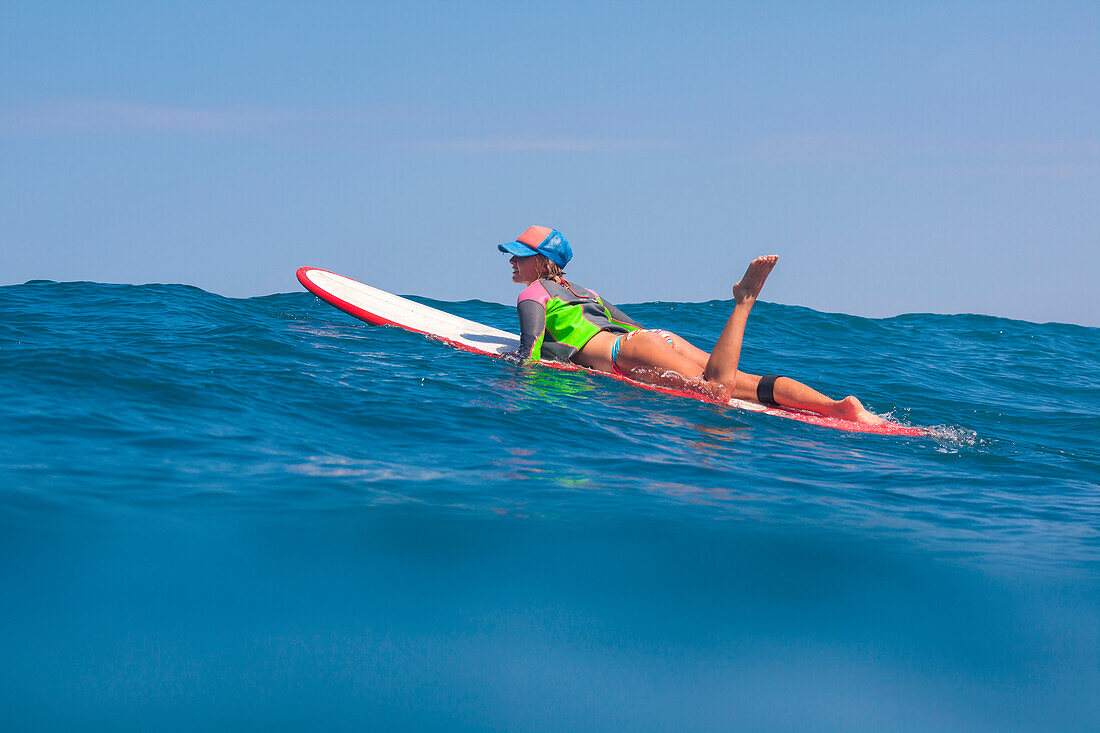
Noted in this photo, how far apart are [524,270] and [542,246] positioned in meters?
0.29

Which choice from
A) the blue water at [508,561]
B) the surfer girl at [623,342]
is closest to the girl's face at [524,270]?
the surfer girl at [623,342]

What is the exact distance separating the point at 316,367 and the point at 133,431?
7.47ft

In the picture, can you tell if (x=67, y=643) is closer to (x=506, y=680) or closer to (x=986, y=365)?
(x=506, y=680)

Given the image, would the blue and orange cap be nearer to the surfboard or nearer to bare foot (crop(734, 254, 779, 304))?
the surfboard

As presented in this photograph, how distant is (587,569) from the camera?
364 cm

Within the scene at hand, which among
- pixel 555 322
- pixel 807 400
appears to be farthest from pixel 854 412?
pixel 555 322

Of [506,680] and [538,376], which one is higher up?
[538,376]

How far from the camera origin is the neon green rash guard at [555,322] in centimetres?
771

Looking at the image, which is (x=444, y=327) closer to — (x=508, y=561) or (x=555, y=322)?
(x=555, y=322)

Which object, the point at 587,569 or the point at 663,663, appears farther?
the point at 587,569

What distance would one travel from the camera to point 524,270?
8.30 m

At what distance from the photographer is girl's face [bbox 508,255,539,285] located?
8.27m

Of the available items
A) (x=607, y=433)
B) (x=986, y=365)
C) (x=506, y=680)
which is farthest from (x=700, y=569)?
→ (x=986, y=365)

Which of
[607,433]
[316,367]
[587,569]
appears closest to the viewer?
[587,569]
